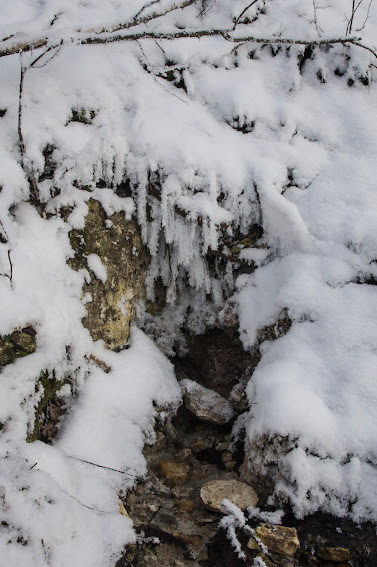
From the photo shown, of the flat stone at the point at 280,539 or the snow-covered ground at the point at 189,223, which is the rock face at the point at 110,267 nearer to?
the snow-covered ground at the point at 189,223

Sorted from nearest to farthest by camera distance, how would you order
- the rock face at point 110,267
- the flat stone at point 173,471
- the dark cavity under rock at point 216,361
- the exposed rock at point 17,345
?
the exposed rock at point 17,345 < the flat stone at point 173,471 < the rock face at point 110,267 < the dark cavity under rock at point 216,361

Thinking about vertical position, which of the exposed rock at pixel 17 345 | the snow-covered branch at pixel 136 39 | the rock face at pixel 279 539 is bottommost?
the rock face at pixel 279 539

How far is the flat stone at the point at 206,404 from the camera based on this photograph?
4.01m

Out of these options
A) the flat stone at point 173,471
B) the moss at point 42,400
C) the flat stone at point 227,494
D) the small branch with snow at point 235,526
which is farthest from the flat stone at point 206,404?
the moss at point 42,400

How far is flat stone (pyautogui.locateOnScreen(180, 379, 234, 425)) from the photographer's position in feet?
13.2

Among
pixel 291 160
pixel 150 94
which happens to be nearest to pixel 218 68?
pixel 150 94

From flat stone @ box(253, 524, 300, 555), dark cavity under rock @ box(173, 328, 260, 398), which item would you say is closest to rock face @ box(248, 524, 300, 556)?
flat stone @ box(253, 524, 300, 555)

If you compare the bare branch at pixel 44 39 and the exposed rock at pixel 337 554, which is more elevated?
the bare branch at pixel 44 39

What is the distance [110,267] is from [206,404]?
1.60 meters

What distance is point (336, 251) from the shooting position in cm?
381

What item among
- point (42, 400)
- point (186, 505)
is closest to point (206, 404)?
point (186, 505)

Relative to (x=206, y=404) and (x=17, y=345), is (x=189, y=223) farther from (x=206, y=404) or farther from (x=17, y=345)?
(x=17, y=345)

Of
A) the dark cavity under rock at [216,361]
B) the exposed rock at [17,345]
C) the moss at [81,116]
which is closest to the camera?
the exposed rock at [17,345]

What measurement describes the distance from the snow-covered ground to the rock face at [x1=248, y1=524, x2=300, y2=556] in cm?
23
